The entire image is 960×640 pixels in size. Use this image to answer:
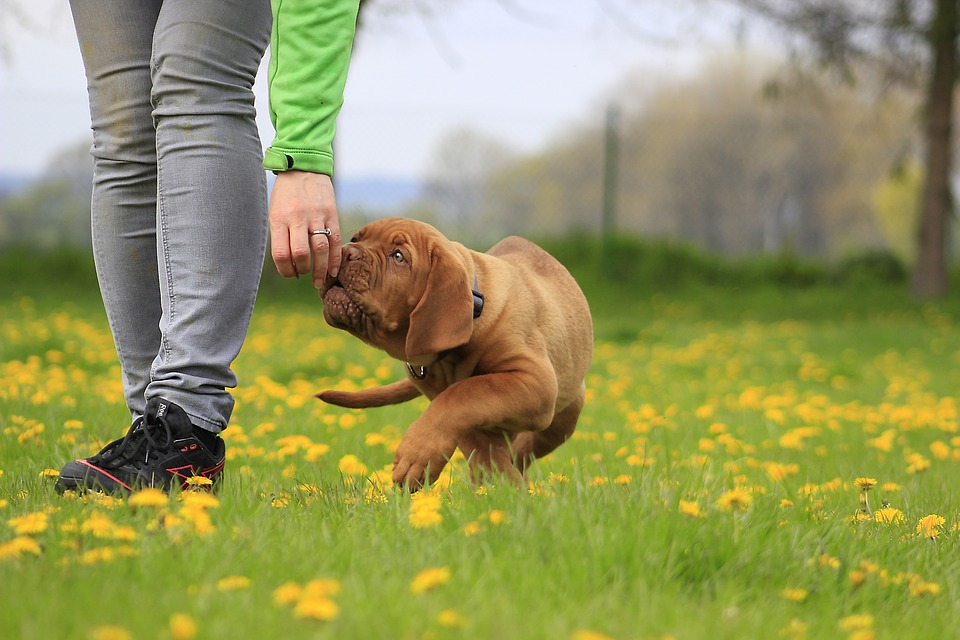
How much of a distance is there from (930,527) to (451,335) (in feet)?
4.41

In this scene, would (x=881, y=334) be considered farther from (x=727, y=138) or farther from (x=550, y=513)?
(x=727, y=138)

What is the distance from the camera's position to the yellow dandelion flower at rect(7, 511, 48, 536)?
186cm

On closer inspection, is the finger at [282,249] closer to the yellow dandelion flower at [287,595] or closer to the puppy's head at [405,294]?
the puppy's head at [405,294]

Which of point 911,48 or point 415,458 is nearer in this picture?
point 415,458

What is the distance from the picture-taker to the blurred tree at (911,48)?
11.8 m

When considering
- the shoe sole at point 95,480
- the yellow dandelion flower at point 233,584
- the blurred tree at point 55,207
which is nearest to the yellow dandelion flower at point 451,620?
the yellow dandelion flower at point 233,584

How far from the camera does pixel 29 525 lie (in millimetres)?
1865

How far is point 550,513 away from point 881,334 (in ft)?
28.7

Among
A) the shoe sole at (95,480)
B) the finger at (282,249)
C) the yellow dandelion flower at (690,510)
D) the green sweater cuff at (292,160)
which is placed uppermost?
the green sweater cuff at (292,160)

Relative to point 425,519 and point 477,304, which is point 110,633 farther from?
point 477,304

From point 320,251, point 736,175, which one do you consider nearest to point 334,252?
point 320,251

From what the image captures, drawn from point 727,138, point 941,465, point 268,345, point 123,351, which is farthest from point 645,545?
point 727,138

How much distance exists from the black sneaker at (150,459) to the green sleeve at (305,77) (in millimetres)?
680

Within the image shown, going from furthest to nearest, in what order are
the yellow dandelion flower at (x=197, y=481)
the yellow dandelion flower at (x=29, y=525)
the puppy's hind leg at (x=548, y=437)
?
the puppy's hind leg at (x=548, y=437), the yellow dandelion flower at (x=197, y=481), the yellow dandelion flower at (x=29, y=525)
